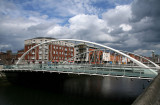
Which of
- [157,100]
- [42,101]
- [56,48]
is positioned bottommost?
[42,101]

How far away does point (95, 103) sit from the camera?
1917 cm

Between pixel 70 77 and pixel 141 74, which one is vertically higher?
pixel 141 74

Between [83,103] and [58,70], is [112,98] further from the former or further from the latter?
[58,70]

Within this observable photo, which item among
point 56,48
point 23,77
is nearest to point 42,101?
point 23,77

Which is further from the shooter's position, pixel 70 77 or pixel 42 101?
pixel 70 77

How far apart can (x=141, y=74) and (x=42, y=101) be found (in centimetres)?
1449

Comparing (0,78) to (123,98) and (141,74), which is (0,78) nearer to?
(123,98)

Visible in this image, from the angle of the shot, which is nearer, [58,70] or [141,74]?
[141,74]

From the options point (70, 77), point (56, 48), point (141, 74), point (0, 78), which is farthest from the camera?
point (56, 48)

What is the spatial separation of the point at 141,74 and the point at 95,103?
26.6 ft

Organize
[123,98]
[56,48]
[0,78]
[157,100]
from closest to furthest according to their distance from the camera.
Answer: [157,100] < [123,98] < [0,78] < [56,48]

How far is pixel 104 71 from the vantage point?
16.5 metres

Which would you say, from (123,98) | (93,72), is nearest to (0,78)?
(93,72)

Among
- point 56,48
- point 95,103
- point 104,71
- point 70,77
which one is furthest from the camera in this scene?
point 56,48
